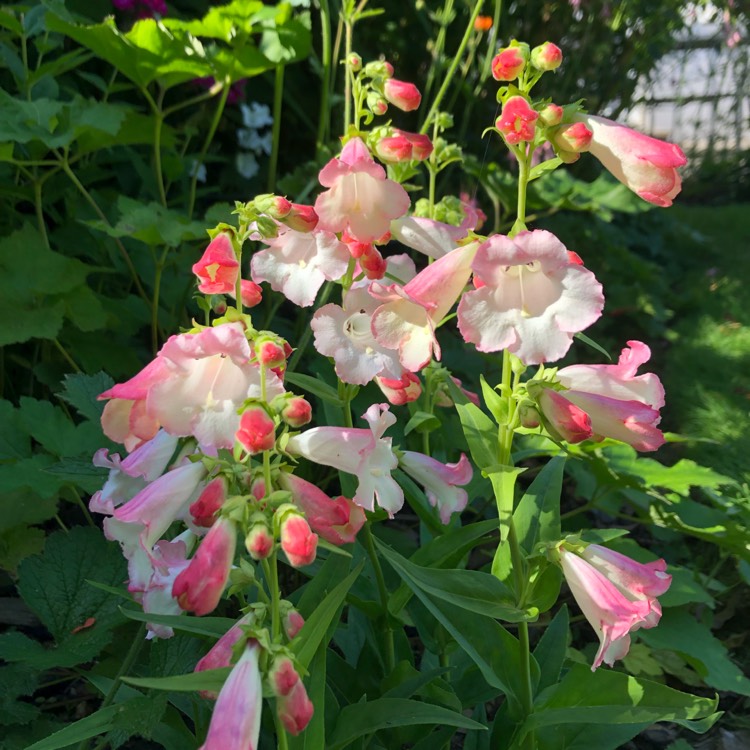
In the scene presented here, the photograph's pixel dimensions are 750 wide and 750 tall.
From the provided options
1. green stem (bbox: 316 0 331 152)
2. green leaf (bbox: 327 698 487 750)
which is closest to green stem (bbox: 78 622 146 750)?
green leaf (bbox: 327 698 487 750)

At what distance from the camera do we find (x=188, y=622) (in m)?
0.93

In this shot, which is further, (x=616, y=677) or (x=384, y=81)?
(x=384, y=81)

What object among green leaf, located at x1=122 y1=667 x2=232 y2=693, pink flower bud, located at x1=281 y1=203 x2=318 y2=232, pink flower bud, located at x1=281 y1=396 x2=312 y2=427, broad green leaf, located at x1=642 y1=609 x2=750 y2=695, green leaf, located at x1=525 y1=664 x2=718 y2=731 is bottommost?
broad green leaf, located at x1=642 y1=609 x2=750 y2=695

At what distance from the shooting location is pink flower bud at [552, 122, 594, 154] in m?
0.94

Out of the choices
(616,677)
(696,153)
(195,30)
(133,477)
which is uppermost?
(195,30)

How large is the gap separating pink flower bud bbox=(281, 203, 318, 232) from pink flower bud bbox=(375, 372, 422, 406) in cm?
23

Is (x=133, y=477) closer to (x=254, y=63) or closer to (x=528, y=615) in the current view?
(x=528, y=615)

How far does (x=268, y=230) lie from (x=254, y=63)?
1.22 metres

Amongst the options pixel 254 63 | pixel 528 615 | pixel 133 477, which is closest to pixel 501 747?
pixel 528 615

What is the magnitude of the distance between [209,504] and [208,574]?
0.07 m

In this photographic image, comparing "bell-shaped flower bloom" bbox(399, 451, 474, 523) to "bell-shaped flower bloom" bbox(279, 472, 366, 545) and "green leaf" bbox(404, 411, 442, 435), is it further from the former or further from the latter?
"bell-shaped flower bloom" bbox(279, 472, 366, 545)

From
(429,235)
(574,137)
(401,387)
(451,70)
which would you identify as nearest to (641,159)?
(574,137)

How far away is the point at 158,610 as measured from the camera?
97cm

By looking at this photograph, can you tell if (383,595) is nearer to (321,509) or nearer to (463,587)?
(463,587)
